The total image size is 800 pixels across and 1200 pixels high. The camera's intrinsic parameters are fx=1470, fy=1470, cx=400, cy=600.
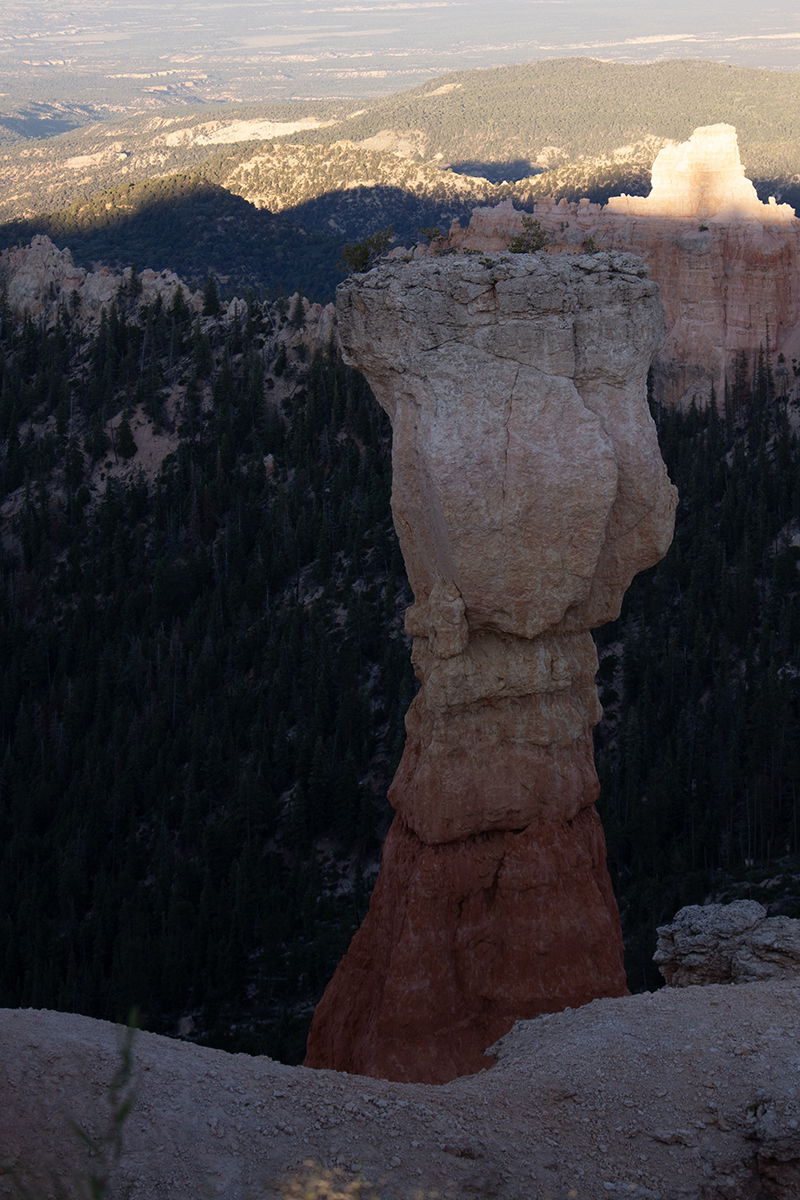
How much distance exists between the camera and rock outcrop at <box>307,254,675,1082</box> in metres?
18.0

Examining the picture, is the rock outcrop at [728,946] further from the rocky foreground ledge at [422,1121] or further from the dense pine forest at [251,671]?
the dense pine forest at [251,671]

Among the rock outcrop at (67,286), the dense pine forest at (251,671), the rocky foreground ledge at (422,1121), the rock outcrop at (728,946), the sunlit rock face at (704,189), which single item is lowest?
the dense pine forest at (251,671)

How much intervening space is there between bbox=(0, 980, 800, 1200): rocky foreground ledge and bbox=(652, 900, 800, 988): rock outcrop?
333 cm

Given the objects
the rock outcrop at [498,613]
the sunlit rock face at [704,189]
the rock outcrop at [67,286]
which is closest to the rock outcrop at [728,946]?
the rock outcrop at [498,613]

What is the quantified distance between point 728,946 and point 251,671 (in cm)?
3400

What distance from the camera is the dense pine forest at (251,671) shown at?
120ft

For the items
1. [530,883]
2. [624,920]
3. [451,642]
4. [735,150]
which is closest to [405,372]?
[451,642]

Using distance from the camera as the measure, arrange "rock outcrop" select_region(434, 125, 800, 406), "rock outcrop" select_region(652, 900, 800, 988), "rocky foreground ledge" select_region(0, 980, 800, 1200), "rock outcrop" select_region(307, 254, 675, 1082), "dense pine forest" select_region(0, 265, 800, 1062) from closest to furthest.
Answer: "rocky foreground ledge" select_region(0, 980, 800, 1200) → "rock outcrop" select_region(652, 900, 800, 988) → "rock outcrop" select_region(307, 254, 675, 1082) → "dense pine forest" select_region(0, 265, 800, 1062) → "rock outcrop" select_region(434, 125, 800, 406)

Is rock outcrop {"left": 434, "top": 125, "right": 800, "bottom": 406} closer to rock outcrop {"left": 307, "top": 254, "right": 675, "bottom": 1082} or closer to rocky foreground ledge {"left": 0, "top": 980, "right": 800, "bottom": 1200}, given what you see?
rock outcrop {"left": 307, "top": 254, "right": 675, "bottom": 1082}

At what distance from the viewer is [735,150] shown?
75.9 metres

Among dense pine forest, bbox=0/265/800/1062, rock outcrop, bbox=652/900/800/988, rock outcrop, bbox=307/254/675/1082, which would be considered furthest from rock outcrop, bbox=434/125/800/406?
rock outcrop, bbox=652/900/800/988

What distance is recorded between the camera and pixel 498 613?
1850 cm

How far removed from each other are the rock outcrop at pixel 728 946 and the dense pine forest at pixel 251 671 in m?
9.54

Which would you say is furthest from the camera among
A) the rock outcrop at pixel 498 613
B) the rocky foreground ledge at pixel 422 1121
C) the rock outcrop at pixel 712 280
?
the rock outcrop at pixel 712 280
